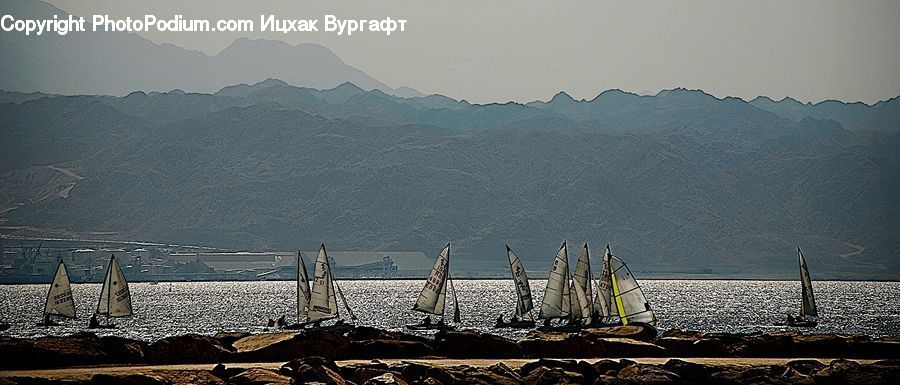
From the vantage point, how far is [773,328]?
84438mm

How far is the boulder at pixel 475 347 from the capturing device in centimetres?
3625

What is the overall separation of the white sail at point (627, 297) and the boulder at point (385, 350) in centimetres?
2400

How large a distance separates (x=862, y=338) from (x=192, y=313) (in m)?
89.0

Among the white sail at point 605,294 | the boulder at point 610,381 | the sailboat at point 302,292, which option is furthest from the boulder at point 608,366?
the sailboat at point 302,292

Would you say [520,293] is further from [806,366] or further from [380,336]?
[806,366]

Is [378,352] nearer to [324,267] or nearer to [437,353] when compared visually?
[437,353]

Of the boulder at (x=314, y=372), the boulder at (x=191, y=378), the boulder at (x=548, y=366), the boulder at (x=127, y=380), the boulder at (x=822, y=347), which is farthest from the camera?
the boulder at (x=822, y=347)

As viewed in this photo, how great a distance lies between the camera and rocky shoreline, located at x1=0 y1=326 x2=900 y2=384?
29281mm

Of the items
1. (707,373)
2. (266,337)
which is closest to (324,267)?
(266,337)

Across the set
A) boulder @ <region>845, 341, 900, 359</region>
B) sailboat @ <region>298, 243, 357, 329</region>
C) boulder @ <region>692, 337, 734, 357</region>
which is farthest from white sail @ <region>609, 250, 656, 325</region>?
boulder @ <region>845, 341, 900, 359</region>

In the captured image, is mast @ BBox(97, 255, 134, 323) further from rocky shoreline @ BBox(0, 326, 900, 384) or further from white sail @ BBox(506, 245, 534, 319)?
rocky shoreline @ BBox(0, 326, 900, 384)

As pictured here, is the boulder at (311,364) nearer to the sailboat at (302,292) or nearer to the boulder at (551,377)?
the boulder at (551,377)

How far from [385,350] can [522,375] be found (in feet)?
24.1

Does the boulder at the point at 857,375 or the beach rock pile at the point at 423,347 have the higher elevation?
the beach rock pile at the point at 423,347
